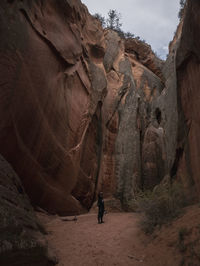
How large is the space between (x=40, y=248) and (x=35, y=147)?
5.60m

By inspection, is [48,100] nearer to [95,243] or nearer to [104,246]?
[95,243]

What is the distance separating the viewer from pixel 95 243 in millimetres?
6730

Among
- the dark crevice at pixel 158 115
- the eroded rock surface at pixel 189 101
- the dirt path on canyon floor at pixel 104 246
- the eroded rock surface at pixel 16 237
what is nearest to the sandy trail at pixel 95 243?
the dirt path on canyon floor at pixel 104 246

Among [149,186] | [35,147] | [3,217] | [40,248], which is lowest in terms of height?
[149,186]

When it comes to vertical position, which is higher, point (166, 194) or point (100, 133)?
point (100, 133)

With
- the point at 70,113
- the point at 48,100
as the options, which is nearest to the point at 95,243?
the point at 48,100

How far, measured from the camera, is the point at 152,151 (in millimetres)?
19812

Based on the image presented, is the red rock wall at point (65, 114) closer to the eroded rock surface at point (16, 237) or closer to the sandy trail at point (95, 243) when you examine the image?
the sandy trail at point (95, 243)

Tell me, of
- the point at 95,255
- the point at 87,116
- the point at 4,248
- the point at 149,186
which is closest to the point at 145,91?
the point at 149,186

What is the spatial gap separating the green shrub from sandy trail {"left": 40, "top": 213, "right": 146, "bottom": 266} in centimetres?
61

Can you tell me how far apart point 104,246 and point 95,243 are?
396 millimetres

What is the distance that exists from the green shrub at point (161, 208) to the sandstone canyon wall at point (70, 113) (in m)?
1.60

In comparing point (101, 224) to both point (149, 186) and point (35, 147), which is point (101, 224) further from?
point (149, 186)

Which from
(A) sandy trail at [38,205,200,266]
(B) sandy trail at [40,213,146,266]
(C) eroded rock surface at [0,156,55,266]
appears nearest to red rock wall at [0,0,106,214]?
(B) sandy trail at [40,213,146,266]
